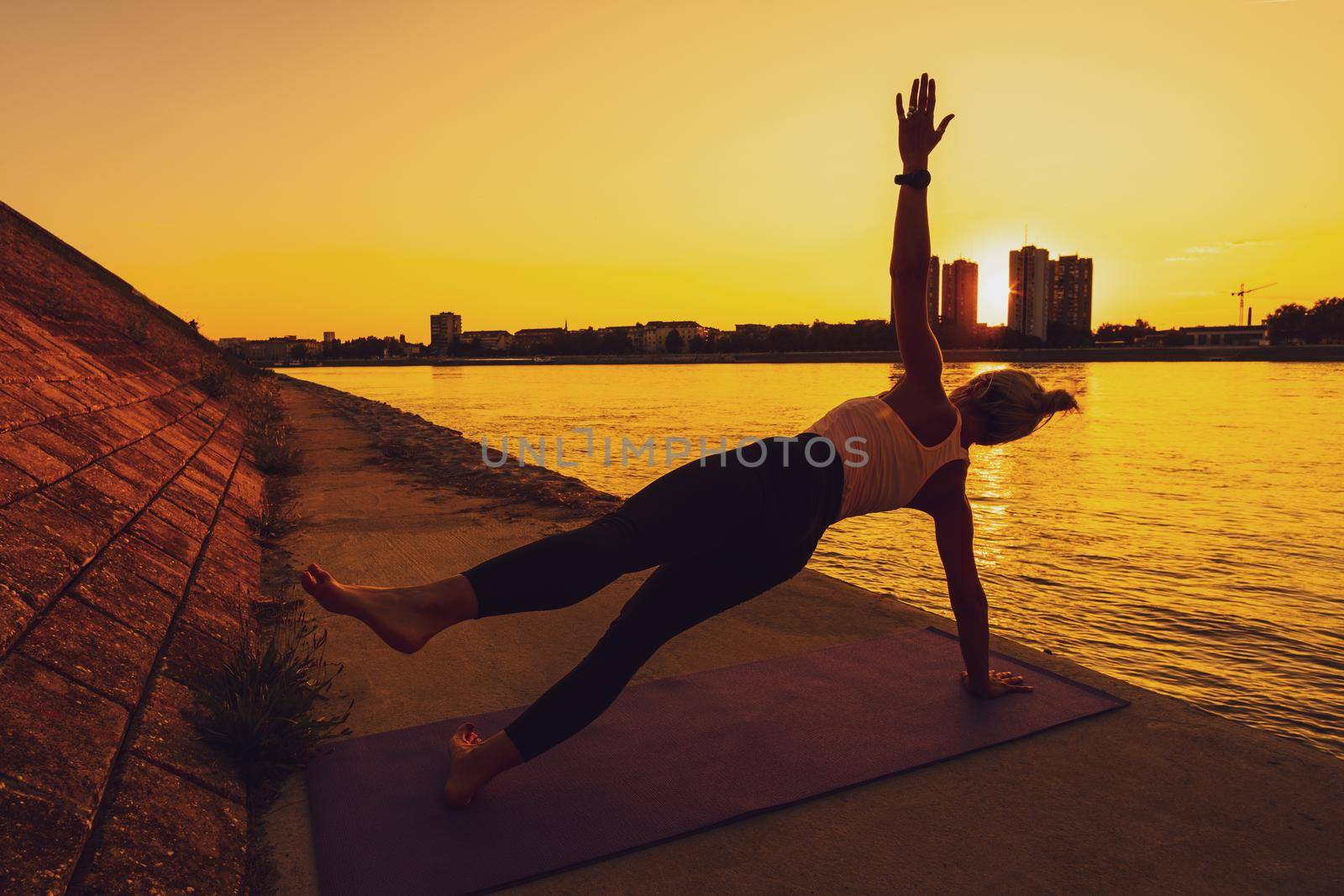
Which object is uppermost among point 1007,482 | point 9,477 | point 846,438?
point 846,438

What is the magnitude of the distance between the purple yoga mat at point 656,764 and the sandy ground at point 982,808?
0.08 meters

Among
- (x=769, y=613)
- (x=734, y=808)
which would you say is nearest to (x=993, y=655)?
(x=769, y=613)

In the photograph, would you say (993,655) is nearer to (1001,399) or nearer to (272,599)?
(1001,399)

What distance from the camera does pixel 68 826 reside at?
1905 millimetres

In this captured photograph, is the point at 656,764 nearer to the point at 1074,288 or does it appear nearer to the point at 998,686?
the point at 998,686

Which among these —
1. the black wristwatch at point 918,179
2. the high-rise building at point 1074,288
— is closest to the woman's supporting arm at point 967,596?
the black wristwatch at point 918,179

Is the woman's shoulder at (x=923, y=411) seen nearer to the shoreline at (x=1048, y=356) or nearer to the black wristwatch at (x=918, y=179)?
the black wristwatch at (x=918, y=179)

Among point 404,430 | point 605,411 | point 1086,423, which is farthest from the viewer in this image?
point 605,411

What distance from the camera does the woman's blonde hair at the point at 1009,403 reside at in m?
2.87

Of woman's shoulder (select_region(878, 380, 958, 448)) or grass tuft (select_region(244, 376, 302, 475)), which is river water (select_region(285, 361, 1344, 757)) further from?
grass tuft (select_region(244, 376, 302, 475))

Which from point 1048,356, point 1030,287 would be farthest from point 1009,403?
point 1030,287

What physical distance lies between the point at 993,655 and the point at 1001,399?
175 cm

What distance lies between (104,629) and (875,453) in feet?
8.70

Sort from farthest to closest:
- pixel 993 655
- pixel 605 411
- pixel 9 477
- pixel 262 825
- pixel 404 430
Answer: pixel 605 411 < pixel 404 430 < pixel 993 655 < pixel 9 477 < pixel 262 825
